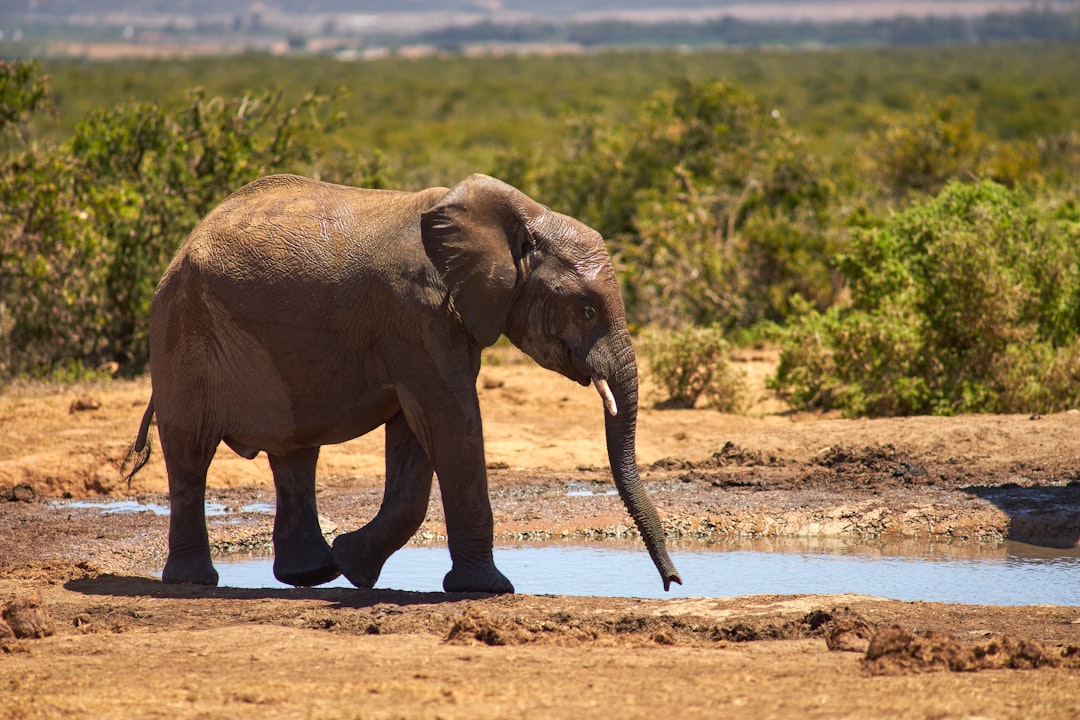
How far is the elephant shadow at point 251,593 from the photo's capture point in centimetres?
A: 695

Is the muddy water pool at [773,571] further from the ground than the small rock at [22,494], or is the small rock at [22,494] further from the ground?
the muddy water pool at [773,571]

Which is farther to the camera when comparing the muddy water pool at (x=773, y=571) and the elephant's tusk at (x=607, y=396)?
the muddy water pool at (x=773, y=571)

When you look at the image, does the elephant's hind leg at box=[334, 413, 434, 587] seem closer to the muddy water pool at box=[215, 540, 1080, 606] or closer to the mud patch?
the muddy water pool at box=[215, 540, 1080, 606]

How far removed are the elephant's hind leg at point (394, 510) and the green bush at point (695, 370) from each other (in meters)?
6.26

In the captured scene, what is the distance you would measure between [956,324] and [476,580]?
6782 millimetres

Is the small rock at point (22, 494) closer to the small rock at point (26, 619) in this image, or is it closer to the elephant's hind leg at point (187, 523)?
the elephant's hind leg at point (187, 523)

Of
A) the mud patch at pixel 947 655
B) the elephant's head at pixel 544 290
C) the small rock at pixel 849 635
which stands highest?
the elephant's head at pixel 544 290

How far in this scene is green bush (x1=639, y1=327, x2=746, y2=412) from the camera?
44.5ft

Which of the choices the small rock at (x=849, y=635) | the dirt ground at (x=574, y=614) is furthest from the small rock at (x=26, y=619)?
the small rock at (x=849, y=635)

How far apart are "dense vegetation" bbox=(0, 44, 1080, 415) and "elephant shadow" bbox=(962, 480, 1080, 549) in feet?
8.37

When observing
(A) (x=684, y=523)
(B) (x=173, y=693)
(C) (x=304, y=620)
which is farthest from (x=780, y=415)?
(B) (x=173, y=693)

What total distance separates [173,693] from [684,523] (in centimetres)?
489

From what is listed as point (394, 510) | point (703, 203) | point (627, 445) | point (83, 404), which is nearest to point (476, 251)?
point (627, 445)

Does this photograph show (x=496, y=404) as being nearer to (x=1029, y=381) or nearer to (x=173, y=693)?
(x=1029, y=381)
